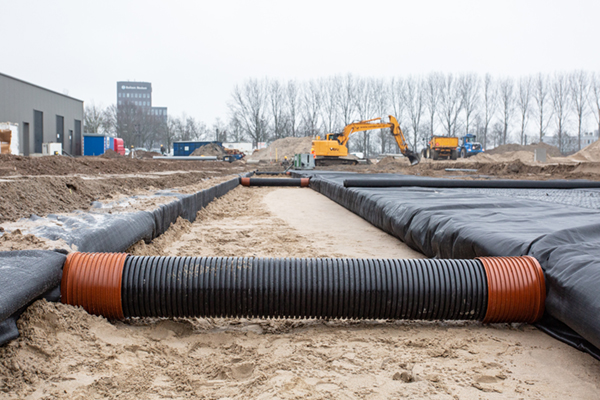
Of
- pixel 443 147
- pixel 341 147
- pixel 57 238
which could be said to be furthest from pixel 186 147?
pixel 57 238

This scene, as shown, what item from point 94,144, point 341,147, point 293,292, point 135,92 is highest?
point 135,92

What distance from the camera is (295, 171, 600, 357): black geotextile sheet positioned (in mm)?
2262

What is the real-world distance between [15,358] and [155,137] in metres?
74.1

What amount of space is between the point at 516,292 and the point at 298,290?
130 centimetres

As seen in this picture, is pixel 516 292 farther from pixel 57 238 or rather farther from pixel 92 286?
pixel 57 238

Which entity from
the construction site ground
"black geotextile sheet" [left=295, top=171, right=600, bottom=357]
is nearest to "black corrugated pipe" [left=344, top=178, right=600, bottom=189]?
"black geotextile sheet" [left=295, top=171, right=600, bottom=357]

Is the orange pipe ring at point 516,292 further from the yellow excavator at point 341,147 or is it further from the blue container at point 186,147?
the blue container at point 186,147

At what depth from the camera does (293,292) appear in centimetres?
265

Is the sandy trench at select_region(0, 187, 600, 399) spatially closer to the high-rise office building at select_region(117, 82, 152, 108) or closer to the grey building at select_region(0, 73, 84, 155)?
the grey building at select_region(0, 73, 84, 155)

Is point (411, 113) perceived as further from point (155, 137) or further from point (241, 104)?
point (155, 137)

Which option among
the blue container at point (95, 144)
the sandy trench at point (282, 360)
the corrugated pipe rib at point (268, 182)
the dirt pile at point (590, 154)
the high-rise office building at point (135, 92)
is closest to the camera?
the sandy trench at point (282, 360)

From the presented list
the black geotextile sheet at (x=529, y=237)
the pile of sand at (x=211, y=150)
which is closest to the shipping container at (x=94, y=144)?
the pile of sand at (x=211, y=150)

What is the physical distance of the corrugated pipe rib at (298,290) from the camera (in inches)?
102

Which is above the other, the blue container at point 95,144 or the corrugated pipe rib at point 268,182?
the blue container at point 95,144
